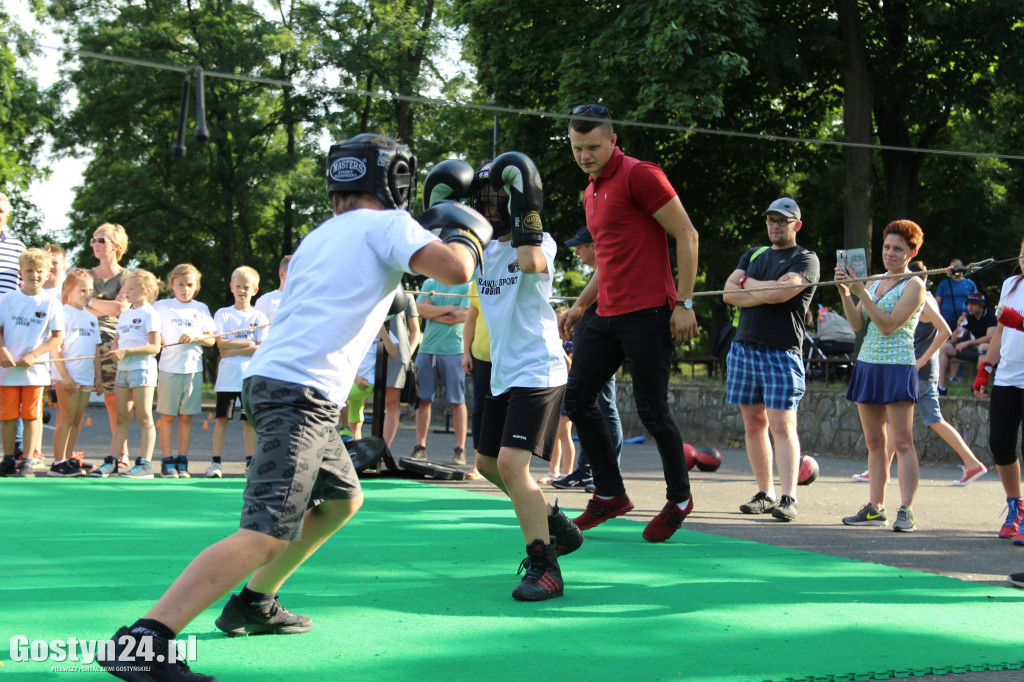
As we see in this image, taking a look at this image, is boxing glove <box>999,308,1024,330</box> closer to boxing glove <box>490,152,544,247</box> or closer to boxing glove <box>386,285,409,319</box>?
boxing glove <box>490,152,544,247</box>

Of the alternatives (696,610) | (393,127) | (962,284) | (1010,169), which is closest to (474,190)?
(696,610)

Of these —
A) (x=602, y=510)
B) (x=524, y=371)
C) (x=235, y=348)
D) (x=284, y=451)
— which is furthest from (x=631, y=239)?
(x=235, y=348)

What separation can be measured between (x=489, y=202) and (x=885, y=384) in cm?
312

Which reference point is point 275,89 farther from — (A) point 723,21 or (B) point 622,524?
(B) point 622,524

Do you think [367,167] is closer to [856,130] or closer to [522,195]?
[522,195]

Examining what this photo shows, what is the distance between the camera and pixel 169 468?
880cm

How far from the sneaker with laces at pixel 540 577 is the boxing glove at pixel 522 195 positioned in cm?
134

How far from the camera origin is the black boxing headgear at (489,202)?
4.77m

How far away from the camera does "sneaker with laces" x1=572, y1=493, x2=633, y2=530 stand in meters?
5.67

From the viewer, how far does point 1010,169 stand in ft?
77.8

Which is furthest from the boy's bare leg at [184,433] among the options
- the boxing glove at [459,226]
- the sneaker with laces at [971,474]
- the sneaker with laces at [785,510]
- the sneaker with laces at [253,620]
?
the sneaker with laces at [971,474]

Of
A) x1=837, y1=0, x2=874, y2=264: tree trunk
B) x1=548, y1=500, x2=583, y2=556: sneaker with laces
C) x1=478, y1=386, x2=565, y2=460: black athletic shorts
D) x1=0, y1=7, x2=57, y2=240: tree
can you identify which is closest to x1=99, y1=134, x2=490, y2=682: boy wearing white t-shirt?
x1=478, y1=386, x2=565, y2=460: black athletic shorts

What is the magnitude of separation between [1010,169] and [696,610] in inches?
916

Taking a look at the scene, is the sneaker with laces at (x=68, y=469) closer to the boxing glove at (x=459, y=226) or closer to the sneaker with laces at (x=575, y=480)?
the sneaker with laces at (x=575, y=480)
